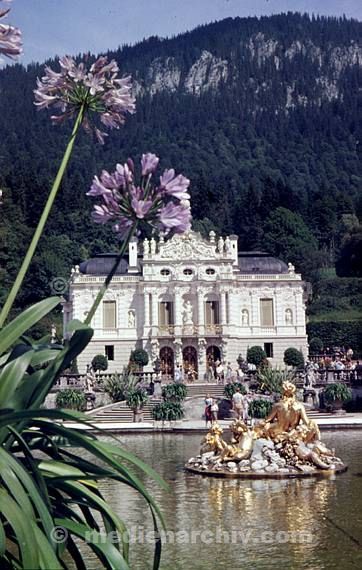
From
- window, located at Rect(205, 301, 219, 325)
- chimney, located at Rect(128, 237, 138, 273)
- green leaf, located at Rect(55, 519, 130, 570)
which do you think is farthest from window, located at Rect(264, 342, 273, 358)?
green leaf, located at Rect(55, 519, 130, 570)

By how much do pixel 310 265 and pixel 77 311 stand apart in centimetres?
3739

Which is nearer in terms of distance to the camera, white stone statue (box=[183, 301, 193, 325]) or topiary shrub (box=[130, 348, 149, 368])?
topiary shrub (box=[130, 348, 149, 368])

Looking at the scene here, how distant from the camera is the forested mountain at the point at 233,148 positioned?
80.9 m

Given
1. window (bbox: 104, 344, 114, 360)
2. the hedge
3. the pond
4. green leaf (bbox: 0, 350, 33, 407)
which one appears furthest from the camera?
the hedge

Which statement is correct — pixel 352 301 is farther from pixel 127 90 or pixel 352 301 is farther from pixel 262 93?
pixel 262 93

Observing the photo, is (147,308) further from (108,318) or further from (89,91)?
(89,91)

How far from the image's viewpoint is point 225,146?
143 meters

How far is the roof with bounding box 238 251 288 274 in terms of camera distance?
2052 inches

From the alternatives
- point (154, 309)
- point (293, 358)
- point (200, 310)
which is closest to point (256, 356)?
point (293, 358)

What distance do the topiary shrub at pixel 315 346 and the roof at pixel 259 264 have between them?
5886 mm

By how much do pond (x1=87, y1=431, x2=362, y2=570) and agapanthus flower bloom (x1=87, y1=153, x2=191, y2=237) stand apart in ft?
16.4

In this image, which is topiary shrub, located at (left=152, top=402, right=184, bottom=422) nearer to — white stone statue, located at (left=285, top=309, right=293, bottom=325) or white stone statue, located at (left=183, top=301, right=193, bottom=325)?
white stone statue, located at (left=183, top=301, right=193, bottom=325)

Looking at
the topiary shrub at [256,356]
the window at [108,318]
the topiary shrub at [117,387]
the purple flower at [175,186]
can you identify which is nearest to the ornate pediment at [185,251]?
the window at [108,318]

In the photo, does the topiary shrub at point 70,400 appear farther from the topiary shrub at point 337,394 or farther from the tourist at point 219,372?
the tourist at point 219,372
